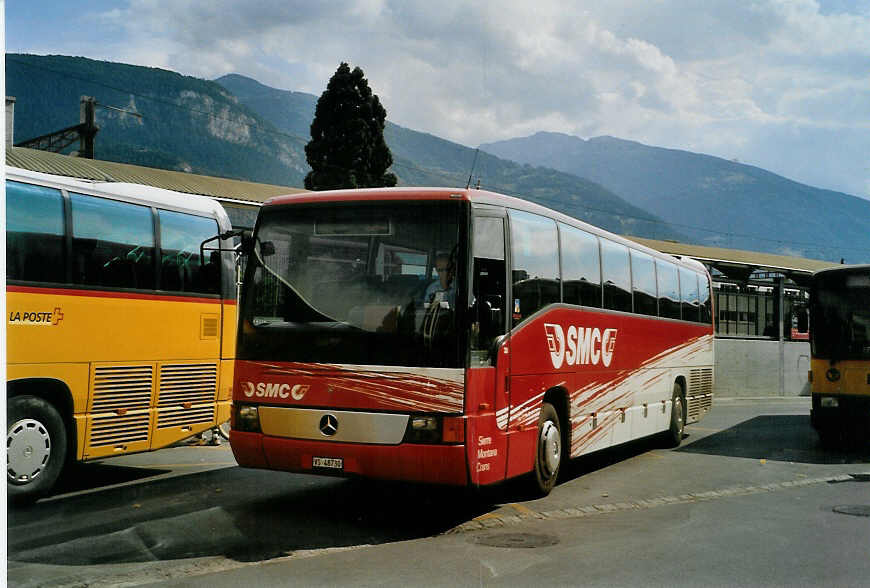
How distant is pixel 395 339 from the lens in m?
8.38

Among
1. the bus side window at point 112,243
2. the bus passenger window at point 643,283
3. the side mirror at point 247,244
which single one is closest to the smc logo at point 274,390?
the side mirror at point 247,244

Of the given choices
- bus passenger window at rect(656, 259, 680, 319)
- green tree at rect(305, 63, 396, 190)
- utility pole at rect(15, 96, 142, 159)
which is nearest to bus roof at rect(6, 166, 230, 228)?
bus passenger window at rect(656, 259, 680, 319)

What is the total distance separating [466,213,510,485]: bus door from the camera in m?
8.44

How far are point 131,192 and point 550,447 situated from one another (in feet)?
18.5

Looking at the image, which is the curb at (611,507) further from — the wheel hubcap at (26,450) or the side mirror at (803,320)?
the side mirror at (803,320)

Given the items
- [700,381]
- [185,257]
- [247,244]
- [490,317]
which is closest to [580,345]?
[490,317]

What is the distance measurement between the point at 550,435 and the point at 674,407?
6932 millimetres

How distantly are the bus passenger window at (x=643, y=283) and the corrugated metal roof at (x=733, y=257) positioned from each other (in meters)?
27.8

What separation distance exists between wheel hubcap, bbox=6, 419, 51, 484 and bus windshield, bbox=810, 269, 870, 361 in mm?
12259

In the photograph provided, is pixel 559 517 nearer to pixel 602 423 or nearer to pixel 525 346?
pixel 525 346

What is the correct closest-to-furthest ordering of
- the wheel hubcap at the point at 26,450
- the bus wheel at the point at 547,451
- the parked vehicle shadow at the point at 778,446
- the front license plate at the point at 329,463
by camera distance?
the front license plate at the point at 329,463, the wheel hubcap at the point at 26,450, the bus wheel at the point at 547,451, the parked vehicle shadow at the point at 778,446

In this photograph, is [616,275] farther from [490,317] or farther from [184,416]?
[184,416]

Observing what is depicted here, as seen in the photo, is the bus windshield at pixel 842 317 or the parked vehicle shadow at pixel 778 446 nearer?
the parked vehicle shadow at pixel 778 446

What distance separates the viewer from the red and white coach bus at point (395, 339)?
27.3ft
